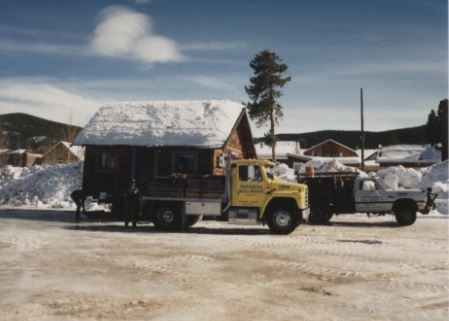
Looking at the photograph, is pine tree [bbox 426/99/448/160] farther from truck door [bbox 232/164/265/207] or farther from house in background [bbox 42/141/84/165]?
house in background [bbox 42/141/84/165]

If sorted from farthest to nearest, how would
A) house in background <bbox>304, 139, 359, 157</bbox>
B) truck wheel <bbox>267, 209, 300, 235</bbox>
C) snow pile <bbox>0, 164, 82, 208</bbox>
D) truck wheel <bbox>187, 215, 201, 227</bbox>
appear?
1. house in background <bbox>304, 139, 359, 157</bbox>
2. snow pile <bbox>0, 164, 82, 208</bbox>
3. truck wheel <bbox>187, 215, 201, 227</bbox>
4. truck wheel <bbox>267, 209, 300, 235</bbox>

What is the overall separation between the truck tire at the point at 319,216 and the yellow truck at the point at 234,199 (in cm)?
388

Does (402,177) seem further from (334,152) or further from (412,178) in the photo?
(334,152)

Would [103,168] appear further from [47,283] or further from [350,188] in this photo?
[47,283]

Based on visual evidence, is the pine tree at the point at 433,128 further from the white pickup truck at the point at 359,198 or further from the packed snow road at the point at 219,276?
the packed snow road at the point at 219,276

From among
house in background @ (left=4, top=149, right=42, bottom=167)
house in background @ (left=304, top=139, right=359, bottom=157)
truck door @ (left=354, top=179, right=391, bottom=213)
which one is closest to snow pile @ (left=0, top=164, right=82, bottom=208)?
truck door @ (left=354, top=179, right=391, bottom=213)

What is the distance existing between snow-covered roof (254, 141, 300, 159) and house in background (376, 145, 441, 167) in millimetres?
13755

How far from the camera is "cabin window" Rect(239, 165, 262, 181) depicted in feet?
51.4

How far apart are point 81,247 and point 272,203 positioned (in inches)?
261

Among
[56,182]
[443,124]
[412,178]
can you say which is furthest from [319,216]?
[443,124]

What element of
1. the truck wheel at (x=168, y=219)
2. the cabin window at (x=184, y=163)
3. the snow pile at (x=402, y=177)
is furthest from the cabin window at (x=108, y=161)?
the snow pile at (x=402, y=177)

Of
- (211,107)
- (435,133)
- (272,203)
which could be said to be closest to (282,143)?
(435,133)

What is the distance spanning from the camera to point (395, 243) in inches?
518

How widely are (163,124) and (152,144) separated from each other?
1.65 m
